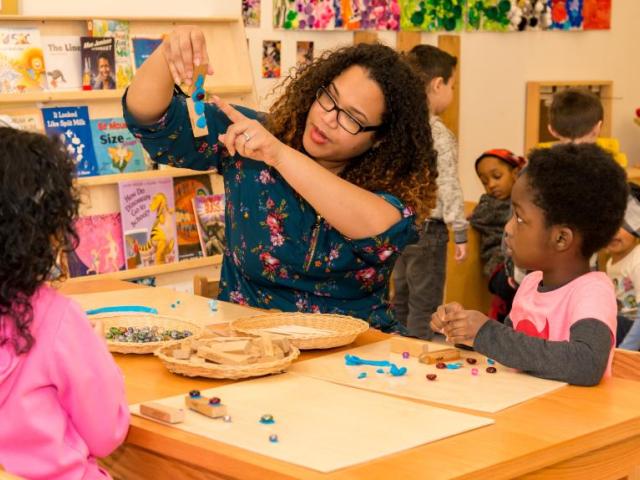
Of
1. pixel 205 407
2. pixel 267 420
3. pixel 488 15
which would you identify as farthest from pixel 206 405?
pixel 488 15

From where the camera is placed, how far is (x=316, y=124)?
2398 mm

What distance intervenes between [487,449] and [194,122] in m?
1.23

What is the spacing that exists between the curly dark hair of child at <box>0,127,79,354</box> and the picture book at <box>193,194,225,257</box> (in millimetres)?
3008

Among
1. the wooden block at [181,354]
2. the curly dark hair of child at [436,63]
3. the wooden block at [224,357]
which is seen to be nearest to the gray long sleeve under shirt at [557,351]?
the wooden block at [224,357]

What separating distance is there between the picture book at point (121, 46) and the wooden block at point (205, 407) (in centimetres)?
271

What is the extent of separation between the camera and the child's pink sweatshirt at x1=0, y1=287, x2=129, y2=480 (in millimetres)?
1473

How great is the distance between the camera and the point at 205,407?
1.62 meters

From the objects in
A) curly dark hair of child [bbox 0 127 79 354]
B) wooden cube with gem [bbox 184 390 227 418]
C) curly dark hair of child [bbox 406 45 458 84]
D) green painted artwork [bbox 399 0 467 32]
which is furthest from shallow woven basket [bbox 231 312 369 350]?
green painted artwork [bbox 399 0 467 32]

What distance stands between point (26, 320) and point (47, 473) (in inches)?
8.7

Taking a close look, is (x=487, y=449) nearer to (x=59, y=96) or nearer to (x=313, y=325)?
(x=313, y=325)

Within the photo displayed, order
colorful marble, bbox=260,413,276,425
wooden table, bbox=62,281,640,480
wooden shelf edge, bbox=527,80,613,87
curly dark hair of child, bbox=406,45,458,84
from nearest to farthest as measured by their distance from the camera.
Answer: wooden table, bbox=62,281,640,480
colorful marble, bbox=260,413,276,425
curly dark hair of child, bbox=406,45,458,84
wooden shelf edge, bbox=527,80,613,87

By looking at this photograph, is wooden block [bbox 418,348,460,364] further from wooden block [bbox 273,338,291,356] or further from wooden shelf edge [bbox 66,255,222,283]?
wooden shelf edge [bbox 66,255,222,283]

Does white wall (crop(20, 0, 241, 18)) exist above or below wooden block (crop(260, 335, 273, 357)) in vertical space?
above

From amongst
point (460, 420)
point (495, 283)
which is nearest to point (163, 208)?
point (495, 283)
